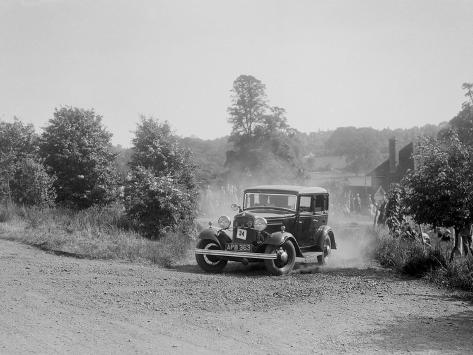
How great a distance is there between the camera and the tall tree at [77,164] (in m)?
19.9

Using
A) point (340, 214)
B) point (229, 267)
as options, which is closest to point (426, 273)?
point (229, 267)

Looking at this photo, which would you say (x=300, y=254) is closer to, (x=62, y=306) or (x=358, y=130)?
(x=62, y=306)

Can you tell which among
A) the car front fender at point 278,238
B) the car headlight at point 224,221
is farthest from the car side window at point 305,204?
the car headlight at point 224,221

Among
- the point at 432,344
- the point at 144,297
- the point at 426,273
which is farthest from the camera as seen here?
the point at 426,273

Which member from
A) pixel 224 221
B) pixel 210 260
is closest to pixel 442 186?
pixel 224 221

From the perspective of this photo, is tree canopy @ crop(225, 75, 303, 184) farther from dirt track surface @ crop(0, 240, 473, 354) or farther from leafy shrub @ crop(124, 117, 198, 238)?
dirt track surface @ crop(0, 240, 473, 354)

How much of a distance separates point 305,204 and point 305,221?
416 millimetres

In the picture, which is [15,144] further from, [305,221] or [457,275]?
[457,275]

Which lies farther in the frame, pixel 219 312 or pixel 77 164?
pixel 77 164

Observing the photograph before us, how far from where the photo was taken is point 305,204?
12.6 m

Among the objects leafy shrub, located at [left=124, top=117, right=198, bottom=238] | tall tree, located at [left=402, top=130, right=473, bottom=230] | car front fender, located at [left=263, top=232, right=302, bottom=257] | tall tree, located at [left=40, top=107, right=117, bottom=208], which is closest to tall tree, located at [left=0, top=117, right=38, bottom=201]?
tall tree, located at [left=40, top=107, right=117, bottom=208]

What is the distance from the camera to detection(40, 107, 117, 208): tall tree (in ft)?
65.4

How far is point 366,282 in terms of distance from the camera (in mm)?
10531

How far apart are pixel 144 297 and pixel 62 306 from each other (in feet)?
4.39
